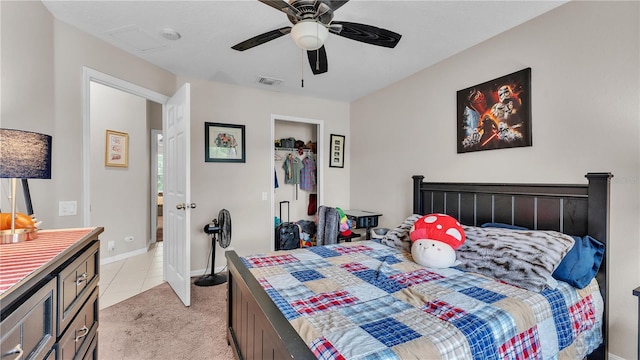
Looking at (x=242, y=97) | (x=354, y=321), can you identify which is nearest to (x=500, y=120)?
(x=354, y=321)

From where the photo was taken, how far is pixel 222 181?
3711mm

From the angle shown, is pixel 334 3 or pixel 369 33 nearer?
pixel 334 3

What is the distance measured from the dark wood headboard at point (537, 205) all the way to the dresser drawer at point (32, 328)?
2.80 m

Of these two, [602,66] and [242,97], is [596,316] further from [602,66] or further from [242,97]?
[242,97]

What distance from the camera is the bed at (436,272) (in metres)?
1.11

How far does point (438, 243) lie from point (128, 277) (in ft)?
12.0

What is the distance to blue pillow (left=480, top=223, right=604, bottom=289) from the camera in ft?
5.51

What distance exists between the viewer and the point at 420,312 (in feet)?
4.28

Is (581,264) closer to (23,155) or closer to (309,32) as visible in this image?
(309,32)

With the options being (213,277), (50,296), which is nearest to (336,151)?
(213,277)

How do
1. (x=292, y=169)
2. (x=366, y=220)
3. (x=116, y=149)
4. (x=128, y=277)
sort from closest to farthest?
(x=128, y=277), (x=366, y=220), (x=116, y=149), (x=292, y=169)

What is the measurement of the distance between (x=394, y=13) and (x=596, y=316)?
244 cm

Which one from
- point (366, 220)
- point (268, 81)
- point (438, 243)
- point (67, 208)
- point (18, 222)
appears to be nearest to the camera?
point (18, 222)

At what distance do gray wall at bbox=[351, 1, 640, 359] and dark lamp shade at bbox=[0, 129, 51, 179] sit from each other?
122 inches
